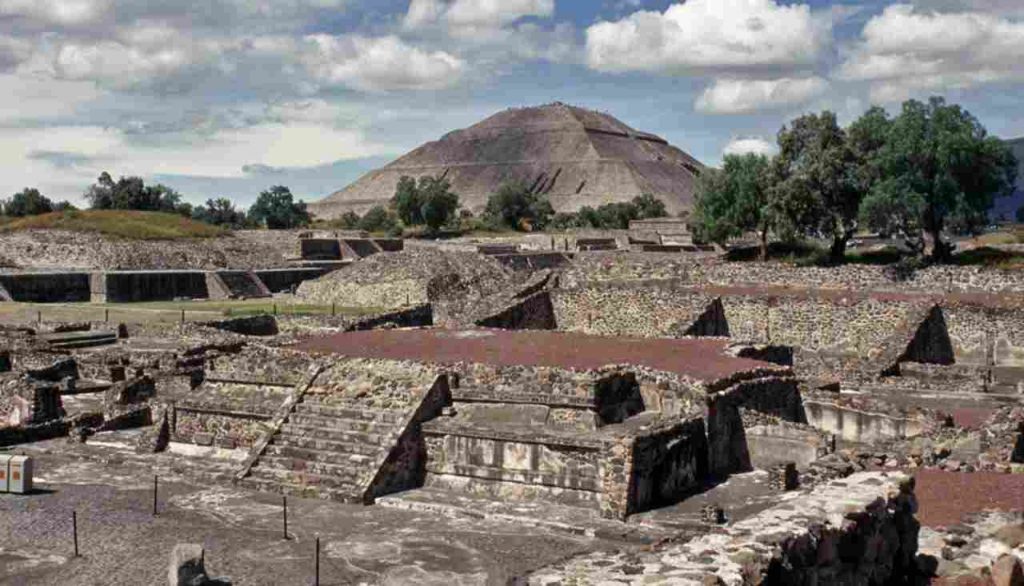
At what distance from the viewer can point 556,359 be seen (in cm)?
2145

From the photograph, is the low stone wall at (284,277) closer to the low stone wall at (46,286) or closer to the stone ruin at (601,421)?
the low stone wall at (46,286)

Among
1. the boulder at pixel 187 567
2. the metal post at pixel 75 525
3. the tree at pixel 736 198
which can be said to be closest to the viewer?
the boulder at pixel 187 567

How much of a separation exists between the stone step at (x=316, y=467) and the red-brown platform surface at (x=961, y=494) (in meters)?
8.25

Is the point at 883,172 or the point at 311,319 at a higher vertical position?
the point at 883,172

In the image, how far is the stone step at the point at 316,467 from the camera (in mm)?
17625

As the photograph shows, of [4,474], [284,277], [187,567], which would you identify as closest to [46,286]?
[284,277]

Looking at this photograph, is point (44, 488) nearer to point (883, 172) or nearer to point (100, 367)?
point (100, 367)

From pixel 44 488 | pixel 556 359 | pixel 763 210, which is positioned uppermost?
pixel 763 210

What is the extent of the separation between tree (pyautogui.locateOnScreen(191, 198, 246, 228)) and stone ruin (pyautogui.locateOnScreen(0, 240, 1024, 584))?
7721 centimetres

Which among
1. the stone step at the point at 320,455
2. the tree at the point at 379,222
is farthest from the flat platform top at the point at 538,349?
the tree at the point at 379,222

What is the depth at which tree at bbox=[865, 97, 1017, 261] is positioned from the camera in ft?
122

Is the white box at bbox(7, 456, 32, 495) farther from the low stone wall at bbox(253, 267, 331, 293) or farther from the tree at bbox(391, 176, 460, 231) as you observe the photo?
the tree at bbox(391, 176, 460, 231)

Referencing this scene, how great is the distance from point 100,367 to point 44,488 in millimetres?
10333

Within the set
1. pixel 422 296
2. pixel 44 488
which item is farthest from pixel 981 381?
pixel 422 296
